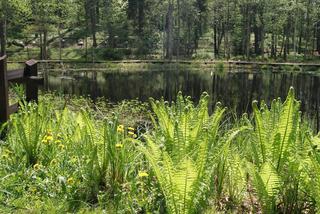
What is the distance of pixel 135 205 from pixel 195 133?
2.74 feet

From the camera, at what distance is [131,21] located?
60.9m

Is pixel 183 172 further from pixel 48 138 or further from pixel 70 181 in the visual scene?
pixel 48 138

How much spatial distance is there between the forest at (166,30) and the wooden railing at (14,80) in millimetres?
42923

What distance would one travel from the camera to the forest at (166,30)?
51312 mm

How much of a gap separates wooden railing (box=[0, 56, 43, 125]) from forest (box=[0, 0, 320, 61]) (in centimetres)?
4292

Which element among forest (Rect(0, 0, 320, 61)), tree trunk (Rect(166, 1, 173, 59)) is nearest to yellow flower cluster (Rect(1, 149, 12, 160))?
forest (Rect(0, 0, 320, 61))

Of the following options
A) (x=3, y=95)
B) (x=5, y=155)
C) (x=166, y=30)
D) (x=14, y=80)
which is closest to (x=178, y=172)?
(x=5, y=155)

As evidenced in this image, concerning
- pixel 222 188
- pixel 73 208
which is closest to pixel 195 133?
pixel 222 188

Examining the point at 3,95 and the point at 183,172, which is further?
the point at 3,95

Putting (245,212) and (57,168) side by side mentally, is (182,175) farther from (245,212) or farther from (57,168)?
(57,168)

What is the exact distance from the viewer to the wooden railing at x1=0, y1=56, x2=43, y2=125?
5.45 m

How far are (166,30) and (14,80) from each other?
5351 centimetres

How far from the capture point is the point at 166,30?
191 ft

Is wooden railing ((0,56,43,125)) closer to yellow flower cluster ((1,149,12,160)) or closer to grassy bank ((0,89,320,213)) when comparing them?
yellow flower cluster ((1,149,12,160))
